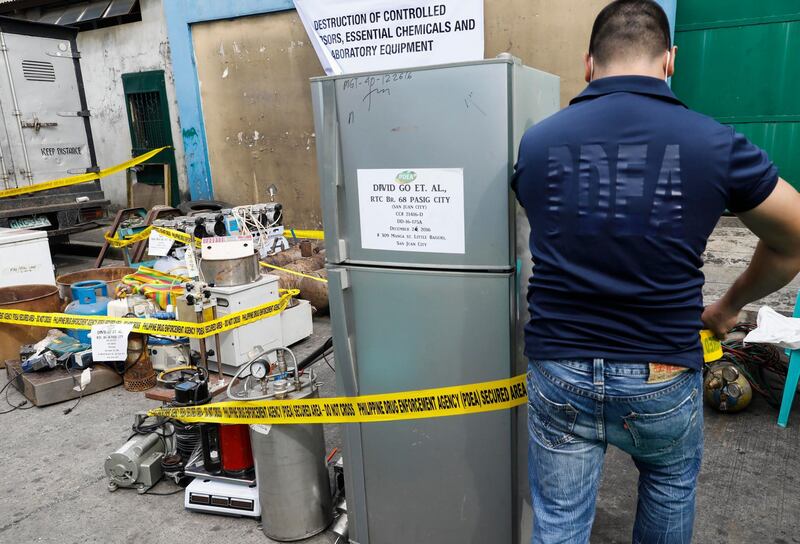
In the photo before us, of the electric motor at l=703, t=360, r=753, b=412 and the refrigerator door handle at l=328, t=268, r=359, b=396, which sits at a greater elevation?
the refrigerator door handle at l=328, t=268, r=359, b=396

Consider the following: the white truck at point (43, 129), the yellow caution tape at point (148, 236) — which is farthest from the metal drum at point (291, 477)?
the white truck at point (43, 129)

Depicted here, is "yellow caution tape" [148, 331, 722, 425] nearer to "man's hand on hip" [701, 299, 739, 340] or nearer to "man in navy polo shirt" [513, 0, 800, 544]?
"man's hand on hip" [701, 299, 739, 340]

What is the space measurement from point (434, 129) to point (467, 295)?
673 mm

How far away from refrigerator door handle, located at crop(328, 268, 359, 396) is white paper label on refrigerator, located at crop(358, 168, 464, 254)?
0.64ft

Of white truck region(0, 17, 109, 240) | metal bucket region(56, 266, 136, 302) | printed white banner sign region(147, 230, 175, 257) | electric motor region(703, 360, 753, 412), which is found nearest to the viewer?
electric motor region(703, 360, 753, 412)

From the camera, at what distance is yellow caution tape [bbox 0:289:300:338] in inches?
179

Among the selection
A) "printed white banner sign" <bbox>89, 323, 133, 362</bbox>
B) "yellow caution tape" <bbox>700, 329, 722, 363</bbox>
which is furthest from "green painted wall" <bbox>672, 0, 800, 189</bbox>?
"printed white banner sign" <bbox>89, 323, 133, 362</bbox>

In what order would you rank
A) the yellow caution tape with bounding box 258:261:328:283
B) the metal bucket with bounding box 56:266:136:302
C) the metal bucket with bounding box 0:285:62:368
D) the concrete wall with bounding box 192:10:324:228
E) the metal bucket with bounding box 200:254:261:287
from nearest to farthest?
the metal bucket with bounding box 200:254:261:287 → the metal bucket with bounding box 0:285:62:368 → the metal bucket with bounding box 56:266:136:302 → the yellow caution tape with bounding box 258:261:328:283 → the concrete wall with bounding box 192:10:324:228

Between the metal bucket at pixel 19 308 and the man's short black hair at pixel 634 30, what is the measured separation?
540cm

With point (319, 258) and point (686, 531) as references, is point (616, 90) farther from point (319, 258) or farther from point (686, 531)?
point (319, 258)

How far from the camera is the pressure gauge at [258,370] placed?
3006mm

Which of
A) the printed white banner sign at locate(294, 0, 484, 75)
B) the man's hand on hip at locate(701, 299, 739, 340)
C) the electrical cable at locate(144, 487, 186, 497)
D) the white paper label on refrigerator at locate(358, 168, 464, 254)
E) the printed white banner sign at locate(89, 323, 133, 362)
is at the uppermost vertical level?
the printed white banner sign at locate(294, 0, 484, 75)

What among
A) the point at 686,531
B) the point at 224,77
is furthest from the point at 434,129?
the point at 224,77

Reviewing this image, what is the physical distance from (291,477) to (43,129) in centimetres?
867
